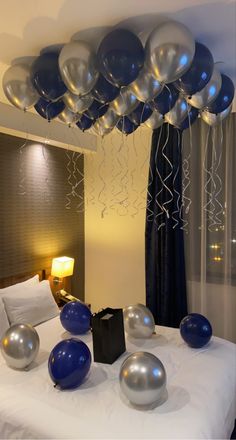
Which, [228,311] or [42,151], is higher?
[42,151]

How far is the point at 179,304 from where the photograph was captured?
322 cm

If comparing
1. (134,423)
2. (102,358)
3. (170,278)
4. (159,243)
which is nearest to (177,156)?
(159,243)

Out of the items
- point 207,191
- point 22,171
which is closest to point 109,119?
point 22,171

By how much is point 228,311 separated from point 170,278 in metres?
0.64

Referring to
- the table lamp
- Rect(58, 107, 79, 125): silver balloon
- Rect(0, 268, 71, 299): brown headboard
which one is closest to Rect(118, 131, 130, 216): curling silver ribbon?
the table lamp

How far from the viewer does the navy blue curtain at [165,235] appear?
10.5 ft

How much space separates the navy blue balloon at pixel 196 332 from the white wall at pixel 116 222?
1.46 metres

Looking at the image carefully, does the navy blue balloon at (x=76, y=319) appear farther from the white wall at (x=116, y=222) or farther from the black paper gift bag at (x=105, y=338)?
the white wall at (x=116, y=222)

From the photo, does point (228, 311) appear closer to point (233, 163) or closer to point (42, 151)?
point (233, 163)

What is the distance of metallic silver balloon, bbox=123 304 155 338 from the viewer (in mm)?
2271

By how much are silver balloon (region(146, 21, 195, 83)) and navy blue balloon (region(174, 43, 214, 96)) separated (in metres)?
0.14

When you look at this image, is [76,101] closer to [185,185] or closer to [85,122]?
[85,122]

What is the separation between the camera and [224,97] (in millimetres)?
1876

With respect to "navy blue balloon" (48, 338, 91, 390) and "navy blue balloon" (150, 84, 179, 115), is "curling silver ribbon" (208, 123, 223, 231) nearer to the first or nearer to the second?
"navy blue balloon" (150, 84, 179, 115)
